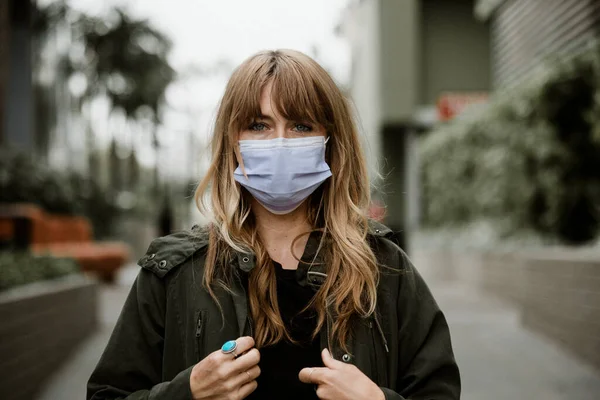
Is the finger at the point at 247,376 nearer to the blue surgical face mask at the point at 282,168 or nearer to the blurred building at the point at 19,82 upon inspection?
the blue surgical face mask at the point at 282,168

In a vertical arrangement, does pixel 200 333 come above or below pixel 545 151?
below

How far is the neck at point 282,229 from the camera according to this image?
2.26m

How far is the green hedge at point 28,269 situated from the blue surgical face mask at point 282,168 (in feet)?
13.9

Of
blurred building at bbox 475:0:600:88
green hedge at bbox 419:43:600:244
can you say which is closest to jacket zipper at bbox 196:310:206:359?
green hedge at bbox 419:43:600:244

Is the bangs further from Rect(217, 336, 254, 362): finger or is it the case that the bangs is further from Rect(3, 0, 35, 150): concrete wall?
Rect(3, 0, 35, 150): concrete wall

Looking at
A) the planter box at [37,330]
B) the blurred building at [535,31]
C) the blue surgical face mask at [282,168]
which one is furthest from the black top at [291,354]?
the blurred building at [535,31]

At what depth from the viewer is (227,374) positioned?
194 cm

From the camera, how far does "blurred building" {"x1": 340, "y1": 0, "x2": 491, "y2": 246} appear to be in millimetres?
23266

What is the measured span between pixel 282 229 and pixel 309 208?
119 mm

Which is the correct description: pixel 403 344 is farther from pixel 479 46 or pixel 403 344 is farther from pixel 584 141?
pixel 479 46

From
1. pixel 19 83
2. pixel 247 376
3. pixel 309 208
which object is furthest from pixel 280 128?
pixel 19 83

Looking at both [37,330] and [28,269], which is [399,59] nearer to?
[28,269]

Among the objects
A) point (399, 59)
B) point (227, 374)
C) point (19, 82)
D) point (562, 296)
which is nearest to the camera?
point (227, 374)

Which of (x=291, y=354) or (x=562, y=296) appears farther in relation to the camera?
(x=562, y=296)
